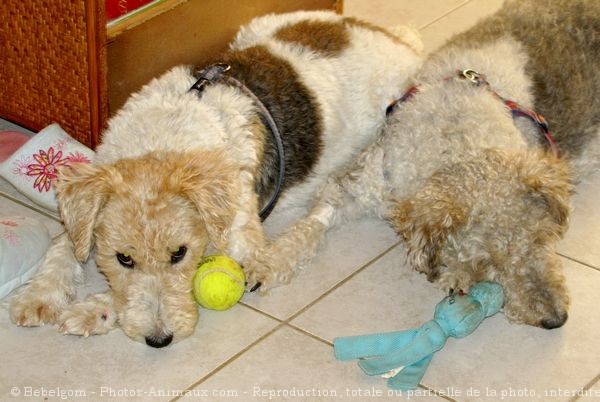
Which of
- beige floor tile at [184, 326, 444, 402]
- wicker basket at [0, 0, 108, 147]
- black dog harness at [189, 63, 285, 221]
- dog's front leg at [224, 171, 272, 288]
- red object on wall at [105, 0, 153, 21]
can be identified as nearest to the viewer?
beige floor tile at [184, 326, 444, 402]

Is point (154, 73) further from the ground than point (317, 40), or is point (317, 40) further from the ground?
point (317, 40)

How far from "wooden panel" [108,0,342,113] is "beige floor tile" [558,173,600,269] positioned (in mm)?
2071

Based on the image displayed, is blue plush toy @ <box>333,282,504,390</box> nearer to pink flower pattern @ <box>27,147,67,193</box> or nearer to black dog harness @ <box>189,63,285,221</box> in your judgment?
black dog harness @ <box>189,63,285,221</box>

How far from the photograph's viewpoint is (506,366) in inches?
156

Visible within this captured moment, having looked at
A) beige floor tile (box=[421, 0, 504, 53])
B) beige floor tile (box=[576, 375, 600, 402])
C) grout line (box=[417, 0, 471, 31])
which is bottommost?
grout line (box=[417, 0, 471, 31])

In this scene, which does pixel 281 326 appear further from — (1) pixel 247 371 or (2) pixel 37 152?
(2) pixel 37 152

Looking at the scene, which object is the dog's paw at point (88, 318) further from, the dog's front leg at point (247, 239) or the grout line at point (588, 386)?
the grout line at point (588, 386)

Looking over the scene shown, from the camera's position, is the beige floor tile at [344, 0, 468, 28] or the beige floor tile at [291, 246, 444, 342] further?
the beige floor tile at [344, 0, 468, 28]

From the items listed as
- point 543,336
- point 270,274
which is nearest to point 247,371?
point 270,274

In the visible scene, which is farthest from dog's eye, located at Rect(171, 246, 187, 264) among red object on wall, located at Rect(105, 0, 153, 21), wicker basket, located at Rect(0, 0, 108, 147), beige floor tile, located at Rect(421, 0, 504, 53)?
beige floor tile, located at Rect(421, 0, 504, 53)

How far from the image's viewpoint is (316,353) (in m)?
3.97

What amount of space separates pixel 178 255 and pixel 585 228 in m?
2.12

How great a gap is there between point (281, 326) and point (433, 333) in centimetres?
65

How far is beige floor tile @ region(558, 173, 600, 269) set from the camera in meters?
4.63
